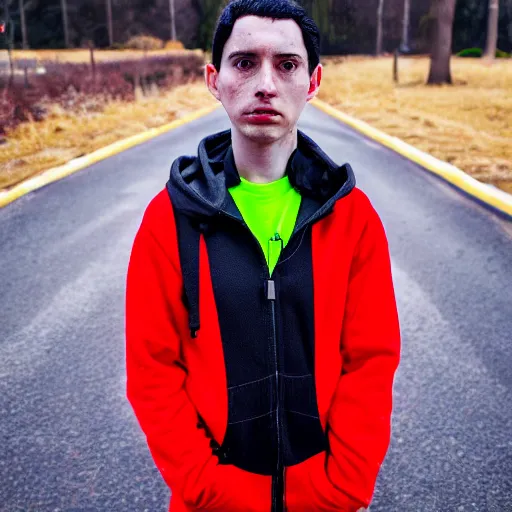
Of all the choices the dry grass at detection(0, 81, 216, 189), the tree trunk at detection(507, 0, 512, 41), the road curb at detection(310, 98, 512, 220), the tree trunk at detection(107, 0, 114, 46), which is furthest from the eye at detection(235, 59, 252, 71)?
the tree trunk at detection(107, 0, 114, 46)

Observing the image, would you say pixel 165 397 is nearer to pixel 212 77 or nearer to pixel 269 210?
pixel 269 210

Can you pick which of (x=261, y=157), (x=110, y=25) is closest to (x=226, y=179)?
(x=261, y=157)

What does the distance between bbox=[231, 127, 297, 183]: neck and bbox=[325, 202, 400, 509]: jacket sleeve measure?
0.25 m

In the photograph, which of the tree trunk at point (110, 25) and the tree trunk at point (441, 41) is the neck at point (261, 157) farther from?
the tree trunk at point (110, 25)

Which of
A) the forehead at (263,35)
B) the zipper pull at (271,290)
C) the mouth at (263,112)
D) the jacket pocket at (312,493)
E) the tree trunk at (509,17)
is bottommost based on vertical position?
Answer: the jacket pocket at (312,493)

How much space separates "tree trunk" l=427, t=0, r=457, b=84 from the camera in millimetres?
20734

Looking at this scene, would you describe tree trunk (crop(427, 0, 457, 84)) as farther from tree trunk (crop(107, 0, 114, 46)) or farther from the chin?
tree trunk (crop(107, 0, 114, 46))

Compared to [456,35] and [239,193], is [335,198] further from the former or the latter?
[456,35]

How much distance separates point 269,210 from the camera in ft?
4.41

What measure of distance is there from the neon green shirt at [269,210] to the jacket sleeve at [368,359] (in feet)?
0.60

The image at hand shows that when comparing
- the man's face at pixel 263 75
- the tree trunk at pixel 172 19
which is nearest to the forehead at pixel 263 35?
the man's face at pixel 263 75

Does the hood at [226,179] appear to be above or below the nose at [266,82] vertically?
below

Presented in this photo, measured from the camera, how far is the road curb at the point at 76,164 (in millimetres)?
6902

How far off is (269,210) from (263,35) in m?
0.39
